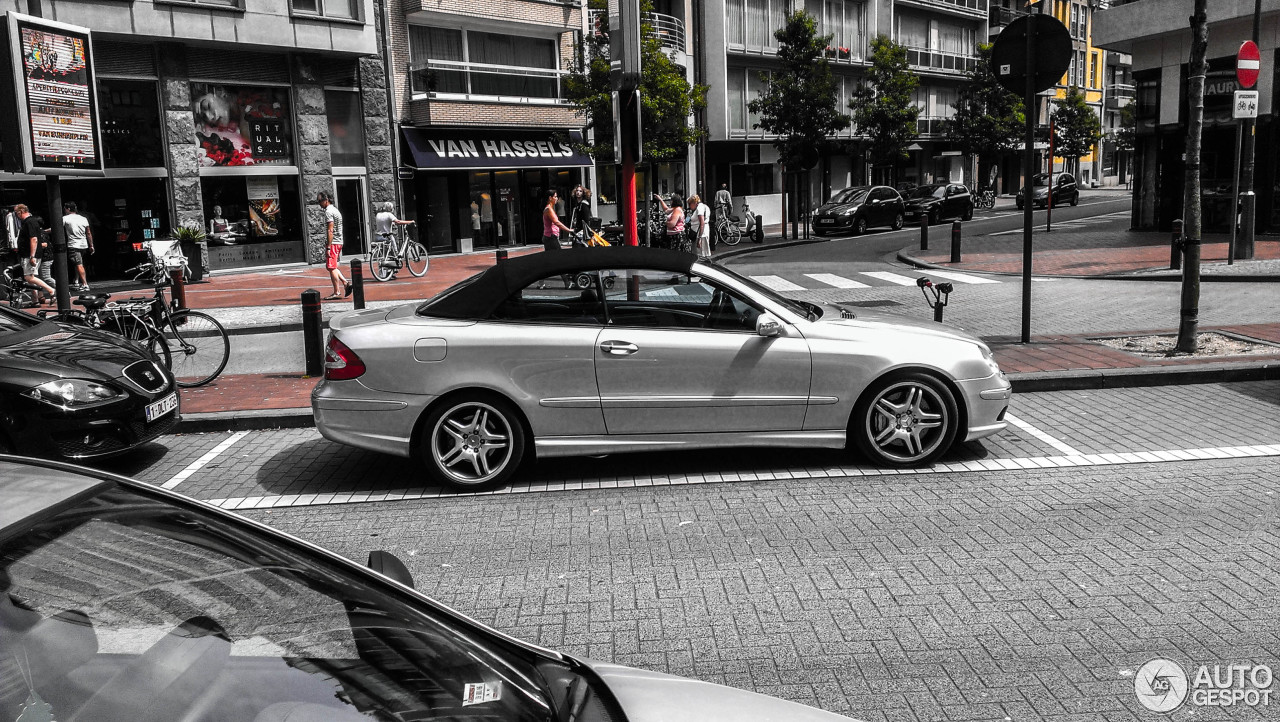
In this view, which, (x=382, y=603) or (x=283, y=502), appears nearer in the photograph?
(x=382, y=603)

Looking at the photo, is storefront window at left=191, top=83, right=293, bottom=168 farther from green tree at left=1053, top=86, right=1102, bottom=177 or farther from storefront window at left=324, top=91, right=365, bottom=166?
green tree at left=1053, top=86, right=1102, bottom=177

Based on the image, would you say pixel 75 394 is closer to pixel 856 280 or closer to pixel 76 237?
pixel 76 237

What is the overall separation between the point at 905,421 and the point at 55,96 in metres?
8.51

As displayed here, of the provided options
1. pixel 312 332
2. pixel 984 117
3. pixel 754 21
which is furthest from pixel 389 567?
pixel 984 117

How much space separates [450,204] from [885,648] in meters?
29.1

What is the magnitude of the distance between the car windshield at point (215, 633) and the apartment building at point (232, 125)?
23211 millimetres

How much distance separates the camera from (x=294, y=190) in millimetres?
27375

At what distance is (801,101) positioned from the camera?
114ft

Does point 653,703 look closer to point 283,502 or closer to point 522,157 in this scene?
point 283,502

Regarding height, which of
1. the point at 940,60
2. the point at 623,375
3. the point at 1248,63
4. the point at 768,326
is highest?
the point at 940,60

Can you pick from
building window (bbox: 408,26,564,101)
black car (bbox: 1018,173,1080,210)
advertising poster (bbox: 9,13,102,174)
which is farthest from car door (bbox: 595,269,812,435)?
black car (bbox: 1018,173,1080,210)

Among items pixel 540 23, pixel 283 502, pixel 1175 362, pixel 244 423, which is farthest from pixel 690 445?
pixel 540 23

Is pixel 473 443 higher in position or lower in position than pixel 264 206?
lower

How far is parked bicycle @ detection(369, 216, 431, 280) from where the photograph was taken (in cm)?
2178
